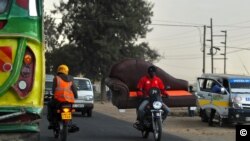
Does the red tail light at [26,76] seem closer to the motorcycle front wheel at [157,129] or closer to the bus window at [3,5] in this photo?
the bus window at [3,5]

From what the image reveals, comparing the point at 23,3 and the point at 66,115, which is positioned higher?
the point at 23,3

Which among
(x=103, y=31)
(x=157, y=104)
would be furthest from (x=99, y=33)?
(x=157, y=104)

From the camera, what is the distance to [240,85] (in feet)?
71.3

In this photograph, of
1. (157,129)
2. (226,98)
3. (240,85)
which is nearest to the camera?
(157,129)

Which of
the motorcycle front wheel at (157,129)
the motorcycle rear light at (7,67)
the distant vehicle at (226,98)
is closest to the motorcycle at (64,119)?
the motorcycle front wheel at (157,129)

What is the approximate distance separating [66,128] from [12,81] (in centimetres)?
653

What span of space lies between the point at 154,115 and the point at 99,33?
49.9m

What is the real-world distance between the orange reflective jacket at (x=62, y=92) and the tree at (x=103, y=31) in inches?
1893

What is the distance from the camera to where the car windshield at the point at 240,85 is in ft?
70.4

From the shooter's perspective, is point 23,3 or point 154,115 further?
point 154,115

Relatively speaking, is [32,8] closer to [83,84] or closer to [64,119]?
[64,119]

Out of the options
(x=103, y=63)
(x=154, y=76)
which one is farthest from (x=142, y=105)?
(x=103, y=63)

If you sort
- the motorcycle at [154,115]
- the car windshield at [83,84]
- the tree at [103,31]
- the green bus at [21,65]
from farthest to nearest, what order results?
the tree at [103,31] → the car windshield at [83,84] → the motorcycle at [154,115] → the green bus at [21,65]

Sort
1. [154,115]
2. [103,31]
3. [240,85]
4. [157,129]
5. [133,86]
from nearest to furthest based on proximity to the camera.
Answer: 1. [157,129]
2. [154,115]
3. [133,86]
4. [240,85]
5. [103,31]
